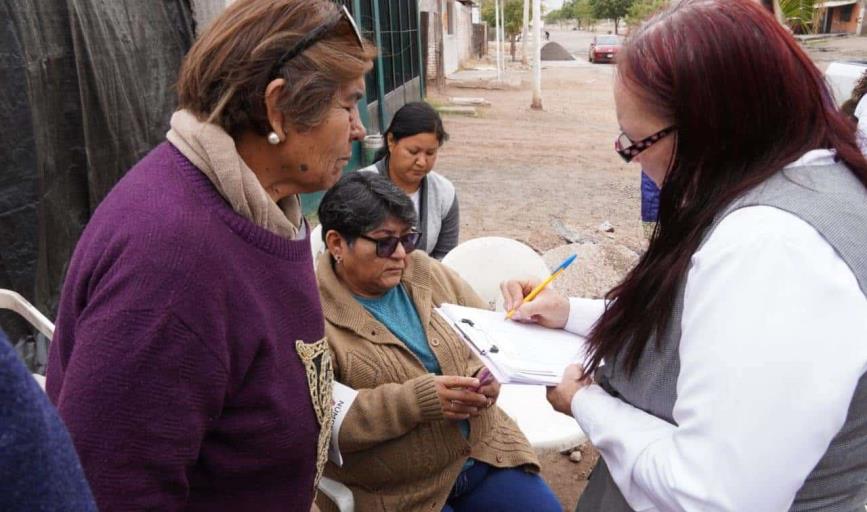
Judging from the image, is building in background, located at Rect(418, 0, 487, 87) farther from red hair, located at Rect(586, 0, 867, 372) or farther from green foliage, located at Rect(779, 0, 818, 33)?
red hair, located at Rect(586, 0, 867, 372)

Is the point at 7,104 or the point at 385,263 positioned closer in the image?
the point at 385,263

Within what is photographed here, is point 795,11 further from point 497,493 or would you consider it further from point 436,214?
point 497,493

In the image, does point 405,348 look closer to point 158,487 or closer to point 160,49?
point 158,487

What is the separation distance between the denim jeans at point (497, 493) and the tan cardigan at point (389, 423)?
0.06 metres

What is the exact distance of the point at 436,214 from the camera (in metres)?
3.68

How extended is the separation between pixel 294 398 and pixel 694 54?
95 centimetres

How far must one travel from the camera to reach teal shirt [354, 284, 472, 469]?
221 cm

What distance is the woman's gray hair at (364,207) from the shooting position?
2.22 metres

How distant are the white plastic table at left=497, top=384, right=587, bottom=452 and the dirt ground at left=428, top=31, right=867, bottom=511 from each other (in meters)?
0.76

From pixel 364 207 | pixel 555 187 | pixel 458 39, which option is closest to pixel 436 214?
pixel 364 207

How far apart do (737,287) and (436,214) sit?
8.86 ft

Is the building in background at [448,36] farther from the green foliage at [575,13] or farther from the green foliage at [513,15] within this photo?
the green foliage at [575,13]

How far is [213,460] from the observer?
1252mm

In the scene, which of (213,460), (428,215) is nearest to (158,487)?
(213,460)
